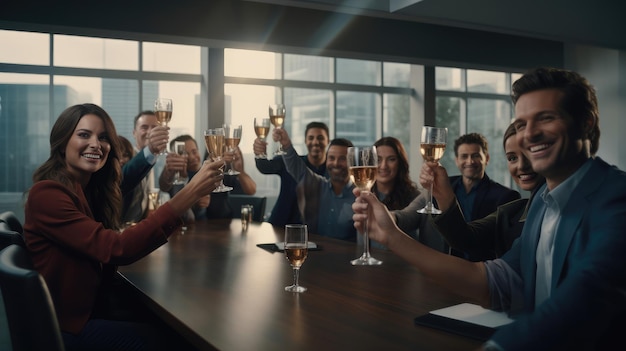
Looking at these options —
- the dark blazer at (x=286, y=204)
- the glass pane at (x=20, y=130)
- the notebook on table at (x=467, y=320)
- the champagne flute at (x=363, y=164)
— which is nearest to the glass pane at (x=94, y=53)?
the glass pane at (x=20, y=130)

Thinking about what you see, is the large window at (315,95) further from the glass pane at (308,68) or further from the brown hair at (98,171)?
the brown hair at (98,171)

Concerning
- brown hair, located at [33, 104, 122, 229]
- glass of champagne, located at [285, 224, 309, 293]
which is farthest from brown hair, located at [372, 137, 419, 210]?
glass of champagne, located at [285, 224, 309, 293]

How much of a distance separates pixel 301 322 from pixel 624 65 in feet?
28.7

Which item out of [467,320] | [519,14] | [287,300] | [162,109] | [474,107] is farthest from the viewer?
[474,107]

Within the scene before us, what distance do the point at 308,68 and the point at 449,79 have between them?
262 centimetres

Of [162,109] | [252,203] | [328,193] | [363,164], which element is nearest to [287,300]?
[363,164]

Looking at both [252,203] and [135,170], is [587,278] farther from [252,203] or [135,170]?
[252,203]

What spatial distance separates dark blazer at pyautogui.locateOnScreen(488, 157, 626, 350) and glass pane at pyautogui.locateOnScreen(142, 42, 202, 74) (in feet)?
21.8

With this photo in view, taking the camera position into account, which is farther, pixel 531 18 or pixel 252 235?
pixel 531 18

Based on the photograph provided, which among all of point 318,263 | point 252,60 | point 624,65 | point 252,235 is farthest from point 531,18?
point 318,263

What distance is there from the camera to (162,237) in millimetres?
1957

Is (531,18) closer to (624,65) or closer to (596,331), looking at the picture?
(624,65)

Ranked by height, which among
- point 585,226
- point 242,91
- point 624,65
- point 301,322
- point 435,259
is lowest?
point 301,322

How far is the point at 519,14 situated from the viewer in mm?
6391
